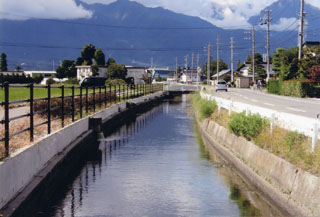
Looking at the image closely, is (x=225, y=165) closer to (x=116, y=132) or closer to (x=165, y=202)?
(x=165, y=202)

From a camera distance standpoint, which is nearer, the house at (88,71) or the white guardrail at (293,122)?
the white guardrail at (293,122)

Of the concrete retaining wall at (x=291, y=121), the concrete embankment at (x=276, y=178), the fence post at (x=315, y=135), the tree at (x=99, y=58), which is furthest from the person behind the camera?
the tree at (x=99, y=58)

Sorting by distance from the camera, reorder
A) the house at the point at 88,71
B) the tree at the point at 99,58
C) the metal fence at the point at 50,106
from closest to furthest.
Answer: the metal fence at the point at 50,106 < the house at the point at 88,71 < the tree at the point at 99,58

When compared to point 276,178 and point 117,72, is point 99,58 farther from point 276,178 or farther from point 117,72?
point 276,178

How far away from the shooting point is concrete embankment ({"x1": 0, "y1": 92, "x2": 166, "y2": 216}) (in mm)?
9836

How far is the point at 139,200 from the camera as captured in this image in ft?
37.9

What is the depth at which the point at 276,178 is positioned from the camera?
11.8 metres

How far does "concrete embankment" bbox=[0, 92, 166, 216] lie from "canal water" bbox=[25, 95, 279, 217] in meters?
0.56

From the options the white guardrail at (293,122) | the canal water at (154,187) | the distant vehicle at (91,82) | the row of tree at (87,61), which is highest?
the row of tree at (87,61)

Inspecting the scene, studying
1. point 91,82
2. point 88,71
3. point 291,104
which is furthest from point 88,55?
point 291,104

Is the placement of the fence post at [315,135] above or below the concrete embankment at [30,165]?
above

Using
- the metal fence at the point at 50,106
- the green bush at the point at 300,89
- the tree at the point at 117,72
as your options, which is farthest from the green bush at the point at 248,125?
the tree at the point at 117,72

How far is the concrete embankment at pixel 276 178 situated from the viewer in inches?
376

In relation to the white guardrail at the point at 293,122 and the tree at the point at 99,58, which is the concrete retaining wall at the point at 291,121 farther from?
the tree at the point at 99,58
